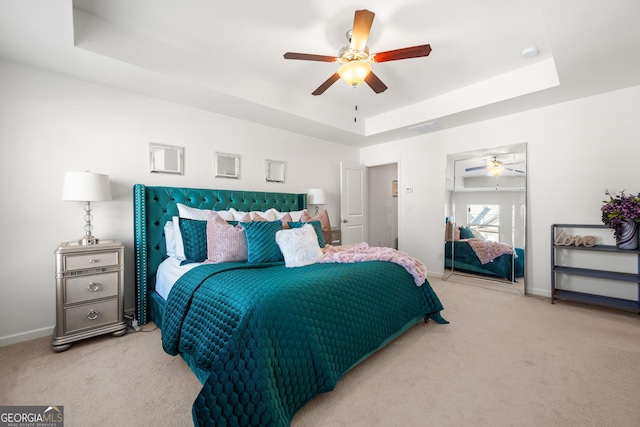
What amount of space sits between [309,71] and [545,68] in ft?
8.38

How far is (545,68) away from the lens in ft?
9.45

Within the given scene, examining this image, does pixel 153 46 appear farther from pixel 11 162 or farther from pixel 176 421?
pixel 176 421

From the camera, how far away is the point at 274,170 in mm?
4113

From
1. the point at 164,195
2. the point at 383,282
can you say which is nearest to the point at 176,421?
the point at 383,282

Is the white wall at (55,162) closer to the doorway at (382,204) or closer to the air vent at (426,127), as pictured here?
the air vent at (426,127)

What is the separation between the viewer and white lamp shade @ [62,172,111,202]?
2258 mm

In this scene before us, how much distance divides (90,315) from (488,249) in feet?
15.7

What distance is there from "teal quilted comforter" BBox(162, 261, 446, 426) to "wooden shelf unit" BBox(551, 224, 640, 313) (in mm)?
2363

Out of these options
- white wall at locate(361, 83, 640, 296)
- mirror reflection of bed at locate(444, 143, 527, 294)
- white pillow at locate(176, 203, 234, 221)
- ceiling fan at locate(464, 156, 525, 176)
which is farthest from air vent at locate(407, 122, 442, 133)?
white pillow at locate(176, 203, 234, 221)

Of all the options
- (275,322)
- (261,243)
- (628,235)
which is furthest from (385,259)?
(628,235)

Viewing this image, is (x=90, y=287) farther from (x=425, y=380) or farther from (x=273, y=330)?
(x=425, y=380)

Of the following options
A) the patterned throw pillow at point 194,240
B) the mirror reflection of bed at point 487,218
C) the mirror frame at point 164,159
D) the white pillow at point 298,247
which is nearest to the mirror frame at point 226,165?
the mirror frame at point 164,159

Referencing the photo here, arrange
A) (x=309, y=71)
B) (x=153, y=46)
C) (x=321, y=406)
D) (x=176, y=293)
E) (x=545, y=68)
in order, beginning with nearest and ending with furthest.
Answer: (x=321, y=406) < (x=176, y=293) < (x=153, y=46) < (x=545, y=68) < (x=309, y=71)

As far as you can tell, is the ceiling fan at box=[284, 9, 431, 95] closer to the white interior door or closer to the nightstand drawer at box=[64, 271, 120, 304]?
the nightstand drawer at box=[64, 271, 120, 304]
